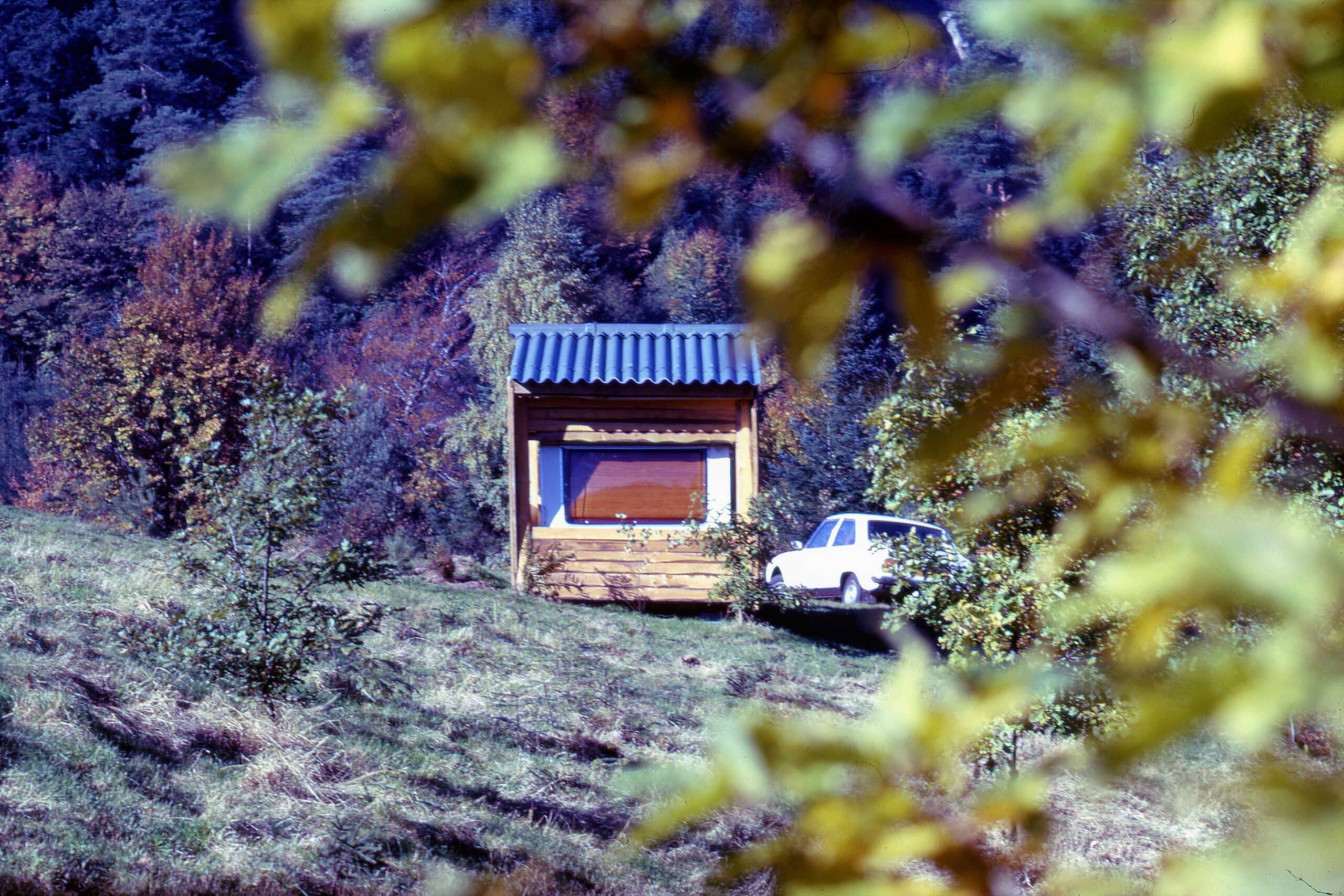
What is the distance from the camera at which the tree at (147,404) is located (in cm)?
1898

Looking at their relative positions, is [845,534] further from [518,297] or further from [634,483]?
[518,297]

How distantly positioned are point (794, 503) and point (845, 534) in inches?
34.3

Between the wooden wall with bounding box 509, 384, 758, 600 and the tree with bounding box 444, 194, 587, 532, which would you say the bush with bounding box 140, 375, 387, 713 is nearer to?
the wooden wall with bounding box 509, 384, 758, 600

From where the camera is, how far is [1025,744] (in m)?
6.73

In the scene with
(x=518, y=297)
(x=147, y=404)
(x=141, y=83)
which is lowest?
(x=147, y=404)

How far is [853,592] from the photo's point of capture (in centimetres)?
1427

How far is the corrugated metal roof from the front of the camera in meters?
11.9

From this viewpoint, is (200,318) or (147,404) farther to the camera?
(200,318)

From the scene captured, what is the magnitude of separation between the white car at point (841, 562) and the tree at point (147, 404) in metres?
8.90

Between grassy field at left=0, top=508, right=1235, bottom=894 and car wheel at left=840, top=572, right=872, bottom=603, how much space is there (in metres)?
4.46

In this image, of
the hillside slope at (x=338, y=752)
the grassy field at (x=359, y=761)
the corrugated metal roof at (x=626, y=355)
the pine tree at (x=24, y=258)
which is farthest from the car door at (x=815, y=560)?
the pine tree at (x=24, y=258)

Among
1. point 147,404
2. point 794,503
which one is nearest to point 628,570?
point 794,503

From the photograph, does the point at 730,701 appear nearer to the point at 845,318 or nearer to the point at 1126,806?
the point at 1126,806

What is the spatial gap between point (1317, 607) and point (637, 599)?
12.0 m
